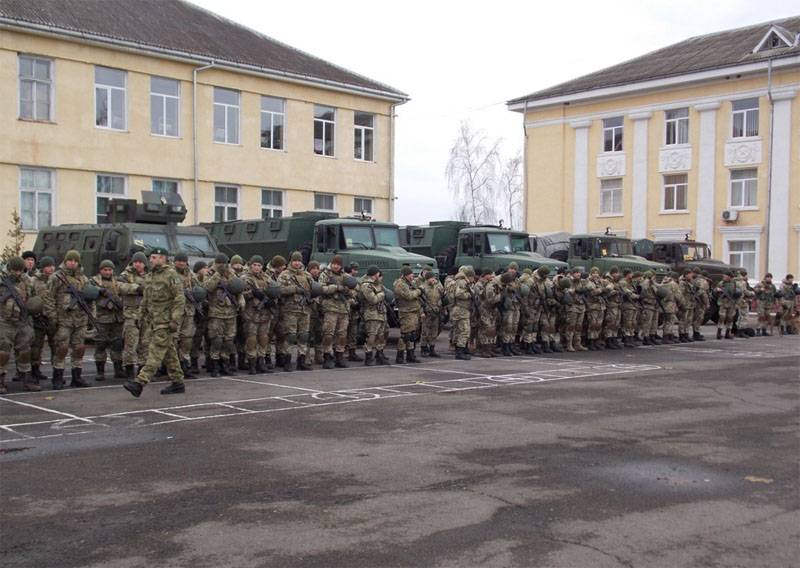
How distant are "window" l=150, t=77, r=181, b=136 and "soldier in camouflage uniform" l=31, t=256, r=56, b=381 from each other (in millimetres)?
16790

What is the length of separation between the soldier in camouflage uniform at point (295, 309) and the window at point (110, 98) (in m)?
15.6

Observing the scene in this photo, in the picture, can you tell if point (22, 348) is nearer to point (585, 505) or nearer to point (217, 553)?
point (217, 553)

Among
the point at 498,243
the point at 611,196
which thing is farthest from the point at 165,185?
the point at 611,196

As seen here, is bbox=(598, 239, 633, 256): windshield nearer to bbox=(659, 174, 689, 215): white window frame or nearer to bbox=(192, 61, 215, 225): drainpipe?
bbox=(192, 61, 215, 225): drainpipe

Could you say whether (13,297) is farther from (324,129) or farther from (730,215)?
(730,215)

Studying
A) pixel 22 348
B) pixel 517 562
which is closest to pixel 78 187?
pixel 22 348

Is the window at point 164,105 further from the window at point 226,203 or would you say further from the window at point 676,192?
the window at point 676,192

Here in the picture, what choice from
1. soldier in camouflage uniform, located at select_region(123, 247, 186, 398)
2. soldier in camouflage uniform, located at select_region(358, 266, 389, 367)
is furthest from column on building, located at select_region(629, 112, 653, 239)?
soldier in camouflage uniform, located at select_region(123, 247, 186, 398)

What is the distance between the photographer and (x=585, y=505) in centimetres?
602

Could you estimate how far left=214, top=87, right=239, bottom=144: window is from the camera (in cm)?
2970

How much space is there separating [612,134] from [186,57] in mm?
19424

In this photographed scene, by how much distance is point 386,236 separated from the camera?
19.5m

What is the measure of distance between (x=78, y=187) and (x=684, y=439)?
22.3 meters

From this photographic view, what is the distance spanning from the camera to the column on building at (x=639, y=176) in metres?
37.7
